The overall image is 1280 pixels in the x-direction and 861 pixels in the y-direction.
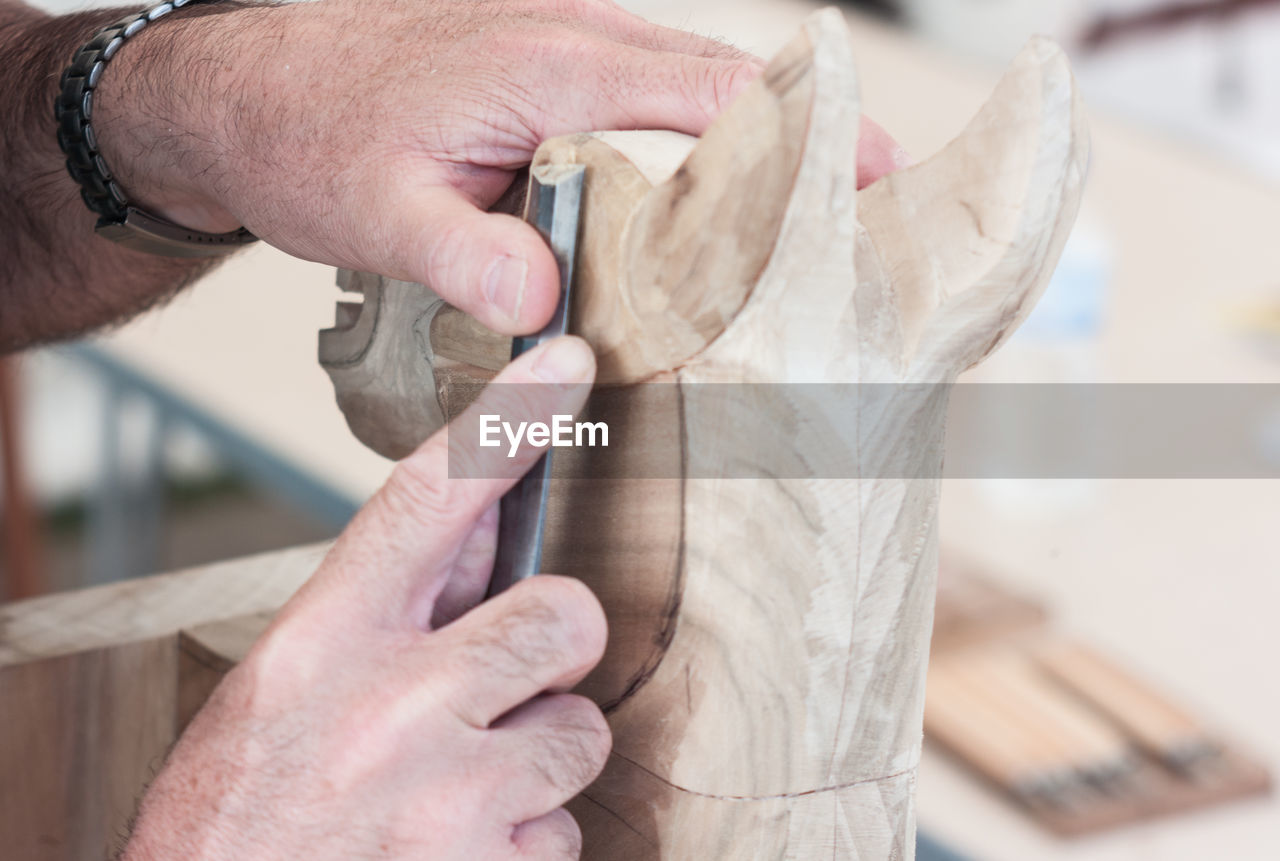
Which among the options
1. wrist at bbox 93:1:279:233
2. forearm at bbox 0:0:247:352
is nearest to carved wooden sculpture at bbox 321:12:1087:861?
wrist at bbox 93:1:279:233

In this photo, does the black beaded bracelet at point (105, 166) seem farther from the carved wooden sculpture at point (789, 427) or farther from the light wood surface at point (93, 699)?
the carved wooden sculpture at point (789, 427)

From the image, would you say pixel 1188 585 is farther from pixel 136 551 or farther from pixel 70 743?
pixel 136 551

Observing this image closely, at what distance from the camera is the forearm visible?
0.61 m

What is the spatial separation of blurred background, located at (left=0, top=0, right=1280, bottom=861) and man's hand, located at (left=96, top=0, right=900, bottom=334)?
35cm

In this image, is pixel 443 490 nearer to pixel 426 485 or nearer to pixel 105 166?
pixel 426 485

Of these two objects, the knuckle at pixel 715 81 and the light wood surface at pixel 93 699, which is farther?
the light wood surface at pixel 93 699

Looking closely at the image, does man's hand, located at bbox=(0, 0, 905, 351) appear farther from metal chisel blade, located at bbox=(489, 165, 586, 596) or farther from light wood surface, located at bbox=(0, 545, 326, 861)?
light wood surface, located at bbox=(0, 545, 326, 861)

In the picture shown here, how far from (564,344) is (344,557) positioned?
96mm

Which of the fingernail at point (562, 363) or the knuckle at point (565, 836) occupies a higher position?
the fingernail at point (562, 363)

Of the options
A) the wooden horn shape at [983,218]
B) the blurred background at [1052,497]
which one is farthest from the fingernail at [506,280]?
the blurred background at [1052,497]

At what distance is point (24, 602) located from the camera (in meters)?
0.67

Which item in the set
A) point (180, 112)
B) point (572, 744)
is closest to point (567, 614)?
point (572, 744)

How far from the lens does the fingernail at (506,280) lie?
0.40 metres

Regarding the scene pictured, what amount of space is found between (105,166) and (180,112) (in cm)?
9
